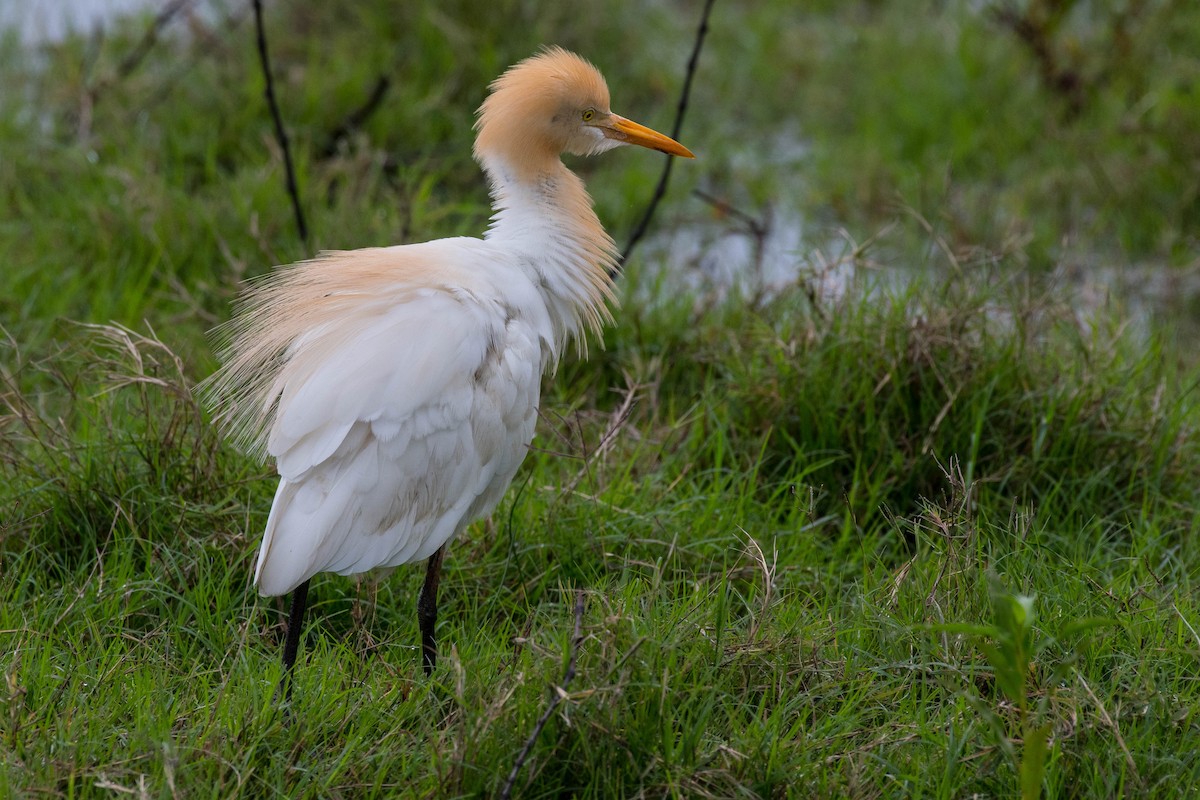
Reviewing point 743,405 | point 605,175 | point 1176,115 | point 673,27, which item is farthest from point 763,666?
point 673,27

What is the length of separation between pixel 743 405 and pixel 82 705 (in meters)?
2.05

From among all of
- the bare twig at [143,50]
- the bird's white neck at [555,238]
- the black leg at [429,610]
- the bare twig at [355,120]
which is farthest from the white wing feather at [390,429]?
the bare twig at [143,50]

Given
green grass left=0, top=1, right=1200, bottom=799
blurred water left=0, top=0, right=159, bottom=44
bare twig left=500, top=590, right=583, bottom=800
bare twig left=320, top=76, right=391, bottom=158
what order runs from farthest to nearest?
A: blurred water left=0, top=0, right=159, bottom=44 → bare twig left=320, top=76, right=391, bottom=158 → green grass left=0, top=1, right=1200, bottom=799 → bare twig left=500, top=590, right=583, bottom=800

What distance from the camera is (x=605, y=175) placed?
19.9ft

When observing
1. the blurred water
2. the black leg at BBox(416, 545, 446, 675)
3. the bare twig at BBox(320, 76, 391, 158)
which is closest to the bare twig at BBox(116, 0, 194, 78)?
the blurred water

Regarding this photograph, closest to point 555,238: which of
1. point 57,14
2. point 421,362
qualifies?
point 421,362

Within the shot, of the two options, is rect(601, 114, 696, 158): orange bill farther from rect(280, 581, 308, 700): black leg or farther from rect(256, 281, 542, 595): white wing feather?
rect(280, 581, 308, 700): black leg

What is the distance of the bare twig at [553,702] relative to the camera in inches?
91.2

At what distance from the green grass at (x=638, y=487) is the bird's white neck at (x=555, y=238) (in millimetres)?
330

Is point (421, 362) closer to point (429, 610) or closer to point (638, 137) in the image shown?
point (429, 610)

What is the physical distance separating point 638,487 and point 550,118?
3.36 ft

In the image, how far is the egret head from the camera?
3207 mm

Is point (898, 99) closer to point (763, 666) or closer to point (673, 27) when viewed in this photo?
point (673, 27)

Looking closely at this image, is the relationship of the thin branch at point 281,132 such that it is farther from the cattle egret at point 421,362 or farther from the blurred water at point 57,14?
the blurred water at point 57,14
